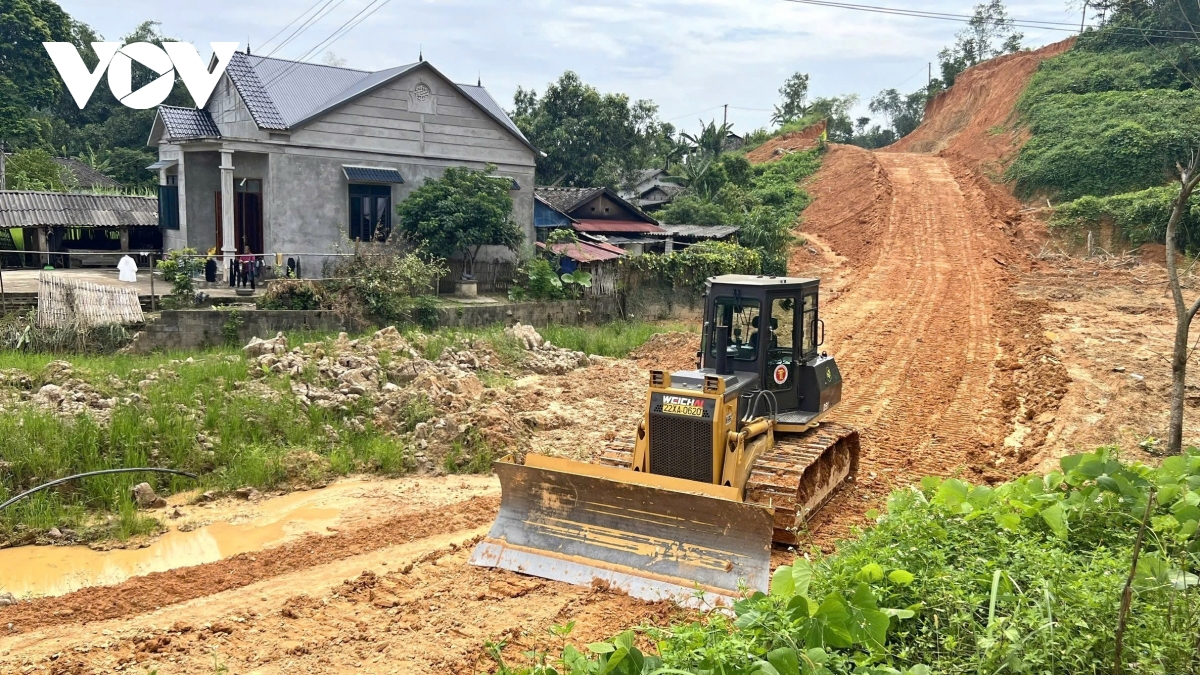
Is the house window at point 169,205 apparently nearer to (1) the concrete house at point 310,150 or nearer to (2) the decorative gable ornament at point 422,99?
(1) the concrete house at point 310,150

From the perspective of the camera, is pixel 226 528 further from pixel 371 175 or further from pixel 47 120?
pixel 47 120

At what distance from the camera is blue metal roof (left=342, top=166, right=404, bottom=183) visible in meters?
21.6

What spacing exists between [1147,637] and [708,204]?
31.8 metres

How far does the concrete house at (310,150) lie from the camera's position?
2092cm

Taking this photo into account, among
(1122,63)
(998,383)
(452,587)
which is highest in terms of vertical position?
(1122,63)

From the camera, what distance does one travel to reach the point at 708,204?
1399 inches

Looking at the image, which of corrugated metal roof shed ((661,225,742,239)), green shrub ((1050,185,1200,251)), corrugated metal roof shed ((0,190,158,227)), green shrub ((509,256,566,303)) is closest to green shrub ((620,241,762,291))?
green shrub ((509,256,566,303))

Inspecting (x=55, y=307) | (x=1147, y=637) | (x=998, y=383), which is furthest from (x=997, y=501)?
(x=55, y=307)

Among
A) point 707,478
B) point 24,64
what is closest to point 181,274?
point 707,478

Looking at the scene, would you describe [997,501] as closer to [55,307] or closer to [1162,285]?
[55,307]

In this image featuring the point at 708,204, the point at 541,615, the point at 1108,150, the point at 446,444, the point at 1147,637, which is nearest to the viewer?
the point at 1147,637

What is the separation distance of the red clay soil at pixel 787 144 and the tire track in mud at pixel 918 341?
1592 cm

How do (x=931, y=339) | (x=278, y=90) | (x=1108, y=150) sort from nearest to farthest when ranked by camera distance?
1. (x=931, y=339)
2. (x=278, y=90)
3. (x=1108, y=150)

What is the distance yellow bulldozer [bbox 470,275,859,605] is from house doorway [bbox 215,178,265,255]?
15.8m
